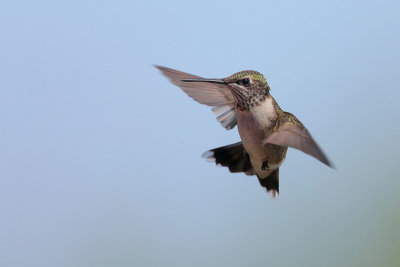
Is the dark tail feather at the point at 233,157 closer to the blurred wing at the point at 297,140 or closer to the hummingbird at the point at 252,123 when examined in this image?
the hummingbird at the point at 252,123

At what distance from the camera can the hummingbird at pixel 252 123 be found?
89 cm

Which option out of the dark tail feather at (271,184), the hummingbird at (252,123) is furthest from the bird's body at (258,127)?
the dark tail feather at (271,184)

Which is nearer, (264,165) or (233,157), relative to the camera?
(264,165)

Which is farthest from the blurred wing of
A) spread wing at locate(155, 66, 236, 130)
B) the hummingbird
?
spread wing at locate(155, 66, 236, 130)

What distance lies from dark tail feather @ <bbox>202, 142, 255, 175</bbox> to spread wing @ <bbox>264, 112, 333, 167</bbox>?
19 centimetres

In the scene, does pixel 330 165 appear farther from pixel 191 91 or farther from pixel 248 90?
pixel 191 91

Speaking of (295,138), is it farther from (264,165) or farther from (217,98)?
(217,98)

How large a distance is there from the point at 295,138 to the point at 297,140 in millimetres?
19

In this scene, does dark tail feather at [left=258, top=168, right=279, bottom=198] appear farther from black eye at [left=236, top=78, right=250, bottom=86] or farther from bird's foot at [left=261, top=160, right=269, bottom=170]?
black eye at [left=236, top=78, right=250, bottom=86]

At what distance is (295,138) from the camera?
32.4 inches

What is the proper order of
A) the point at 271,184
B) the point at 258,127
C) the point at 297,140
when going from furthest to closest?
the point at 271,184 < the point at 258,127 < the point at 297,140

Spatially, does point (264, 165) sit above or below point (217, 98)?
below

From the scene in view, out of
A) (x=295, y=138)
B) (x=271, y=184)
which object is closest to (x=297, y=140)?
(x=295, y=138)

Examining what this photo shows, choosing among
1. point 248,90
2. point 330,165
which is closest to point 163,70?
point 248,90
